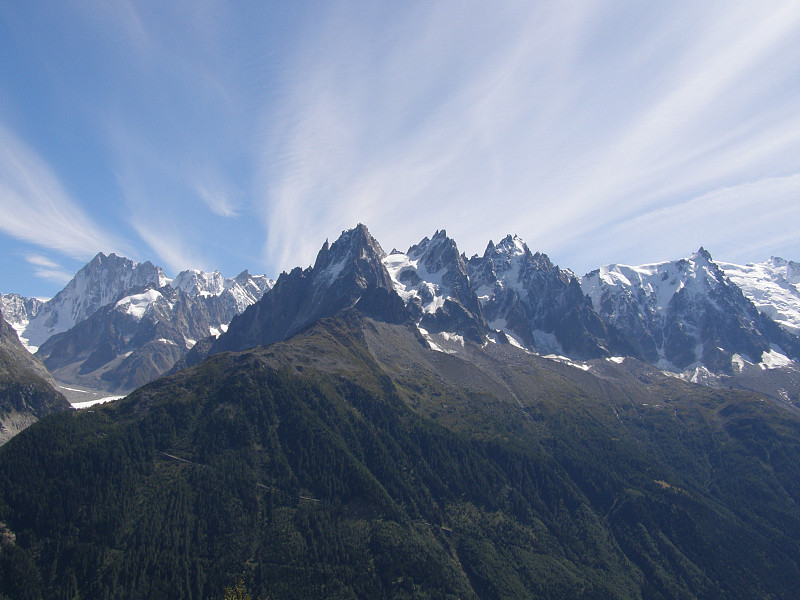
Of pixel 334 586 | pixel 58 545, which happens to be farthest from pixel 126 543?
pixel 334 586

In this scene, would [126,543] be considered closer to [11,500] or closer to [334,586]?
[11,500]

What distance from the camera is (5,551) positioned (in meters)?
174

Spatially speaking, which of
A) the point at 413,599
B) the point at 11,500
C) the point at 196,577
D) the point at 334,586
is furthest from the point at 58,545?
the point at 413,599

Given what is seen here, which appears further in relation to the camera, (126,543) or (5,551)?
(126,543)

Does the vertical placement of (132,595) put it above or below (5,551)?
below

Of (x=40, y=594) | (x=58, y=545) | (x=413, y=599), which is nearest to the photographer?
(x=40, y=594)

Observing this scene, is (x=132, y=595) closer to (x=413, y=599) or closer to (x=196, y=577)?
(x=196, y=577)

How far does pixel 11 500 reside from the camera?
7731 inches

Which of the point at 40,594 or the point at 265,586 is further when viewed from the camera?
the point at 265,586

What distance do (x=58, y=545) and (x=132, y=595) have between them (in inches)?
1386

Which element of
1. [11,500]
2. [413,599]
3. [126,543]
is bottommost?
[413,599]

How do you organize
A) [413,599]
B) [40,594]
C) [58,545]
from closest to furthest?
[40,594], [58,545], [413,599]

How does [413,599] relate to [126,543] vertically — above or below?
below

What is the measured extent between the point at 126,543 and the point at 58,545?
21355 mm
